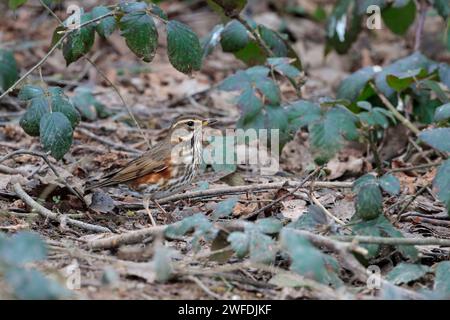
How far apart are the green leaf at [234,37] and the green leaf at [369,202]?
2596 millimetres

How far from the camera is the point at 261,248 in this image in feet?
13.7

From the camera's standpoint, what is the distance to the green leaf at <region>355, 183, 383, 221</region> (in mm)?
4613

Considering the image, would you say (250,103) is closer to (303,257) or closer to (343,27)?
(303,257)

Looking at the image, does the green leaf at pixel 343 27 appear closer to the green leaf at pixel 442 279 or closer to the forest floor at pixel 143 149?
the forest floor at pixel 143 149

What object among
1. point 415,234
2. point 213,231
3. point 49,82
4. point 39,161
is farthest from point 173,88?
A: point 213,231

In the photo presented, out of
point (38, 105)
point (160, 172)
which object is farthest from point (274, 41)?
point (38, 105)

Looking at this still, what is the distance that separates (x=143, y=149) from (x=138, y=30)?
7.98 feet

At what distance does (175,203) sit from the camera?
6.33 meters

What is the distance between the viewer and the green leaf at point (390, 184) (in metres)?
4.55

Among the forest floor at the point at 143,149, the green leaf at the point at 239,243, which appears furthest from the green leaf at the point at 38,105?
the green leaf at the point at 239,243

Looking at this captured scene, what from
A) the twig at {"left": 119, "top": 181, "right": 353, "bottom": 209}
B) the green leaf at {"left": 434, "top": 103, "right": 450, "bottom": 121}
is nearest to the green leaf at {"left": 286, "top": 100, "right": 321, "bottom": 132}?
the twig at {"left": 119, "top": 181, "right": 353, "bottom": 209}

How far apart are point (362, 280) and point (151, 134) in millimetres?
4092
